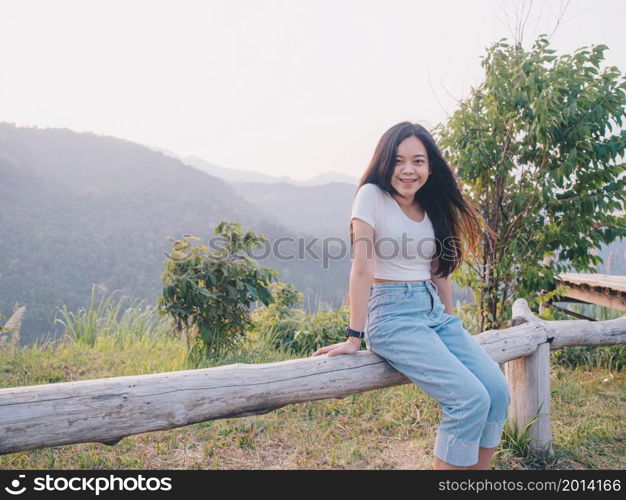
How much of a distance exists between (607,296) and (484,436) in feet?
11.3

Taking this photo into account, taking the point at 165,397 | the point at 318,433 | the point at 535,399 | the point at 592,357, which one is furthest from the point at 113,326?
the point at 592,357

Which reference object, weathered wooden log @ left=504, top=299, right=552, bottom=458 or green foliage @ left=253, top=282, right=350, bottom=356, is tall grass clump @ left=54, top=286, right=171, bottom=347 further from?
weathered wooden log @ left=504, top=299, right=552, bottom=458

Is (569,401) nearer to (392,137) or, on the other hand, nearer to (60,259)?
(392,137)

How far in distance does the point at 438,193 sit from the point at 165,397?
5.52 ft

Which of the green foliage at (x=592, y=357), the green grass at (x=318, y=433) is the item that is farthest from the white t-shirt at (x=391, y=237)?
the green foliage at (x=592, y=357)

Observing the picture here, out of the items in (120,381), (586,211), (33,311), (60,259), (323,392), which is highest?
(586,211)

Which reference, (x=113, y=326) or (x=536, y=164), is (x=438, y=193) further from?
(x=113, y=326)

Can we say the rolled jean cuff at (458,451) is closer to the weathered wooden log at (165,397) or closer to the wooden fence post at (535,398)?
the weathered wooden log at (165,397)

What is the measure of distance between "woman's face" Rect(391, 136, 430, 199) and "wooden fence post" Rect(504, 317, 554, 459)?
4.18 feet

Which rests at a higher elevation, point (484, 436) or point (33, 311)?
point (484, 436)

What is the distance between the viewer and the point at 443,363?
1.90 meters

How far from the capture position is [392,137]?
222 cm

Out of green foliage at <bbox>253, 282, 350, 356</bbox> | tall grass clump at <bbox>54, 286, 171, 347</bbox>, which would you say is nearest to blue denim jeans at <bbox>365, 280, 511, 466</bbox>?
green foliage at <bbox>253, 282, 350, 356</bbox>

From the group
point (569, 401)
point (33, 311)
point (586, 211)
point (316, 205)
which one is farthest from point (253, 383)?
point (316, 205)
